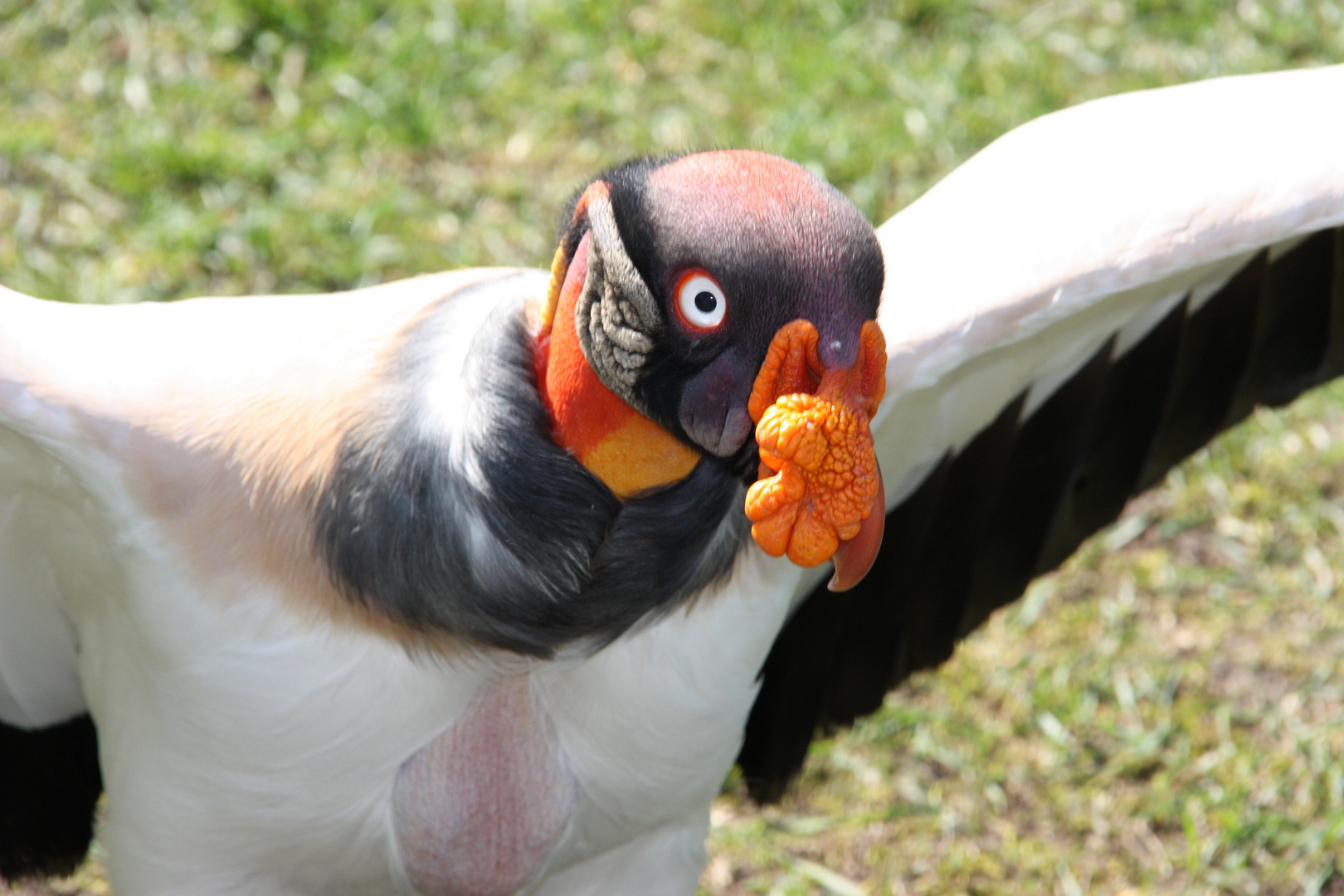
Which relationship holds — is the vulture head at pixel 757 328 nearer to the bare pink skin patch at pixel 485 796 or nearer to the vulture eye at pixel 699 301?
the vulture eye at pixel 699 301

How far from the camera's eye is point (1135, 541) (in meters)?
4.14

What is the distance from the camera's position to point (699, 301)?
1.67 metres

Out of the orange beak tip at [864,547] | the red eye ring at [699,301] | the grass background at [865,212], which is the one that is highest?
the red eye ring at [699,301]

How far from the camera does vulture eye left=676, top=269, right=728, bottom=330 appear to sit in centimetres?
165

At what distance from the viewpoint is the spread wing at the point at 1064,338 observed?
235 cm

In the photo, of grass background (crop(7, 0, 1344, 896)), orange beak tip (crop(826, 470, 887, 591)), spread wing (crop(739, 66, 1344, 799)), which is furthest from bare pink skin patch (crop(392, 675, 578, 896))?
grass background (crop(7, 0, 1344, 896))

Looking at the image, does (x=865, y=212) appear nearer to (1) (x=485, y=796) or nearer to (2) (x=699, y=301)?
(1) (x=485, y=796)

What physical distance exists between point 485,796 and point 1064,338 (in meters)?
1.30

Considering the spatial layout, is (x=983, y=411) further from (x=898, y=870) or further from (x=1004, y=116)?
(x=1004, y=116)

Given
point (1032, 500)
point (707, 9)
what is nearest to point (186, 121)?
point (707, 9)

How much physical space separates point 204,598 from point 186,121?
116 inches

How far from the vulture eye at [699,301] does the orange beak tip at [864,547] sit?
26cm

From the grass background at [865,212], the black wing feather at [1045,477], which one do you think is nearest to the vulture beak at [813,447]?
the black wing feather at [1045,477]

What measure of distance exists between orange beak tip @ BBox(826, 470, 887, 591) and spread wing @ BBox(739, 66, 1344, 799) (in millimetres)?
647
